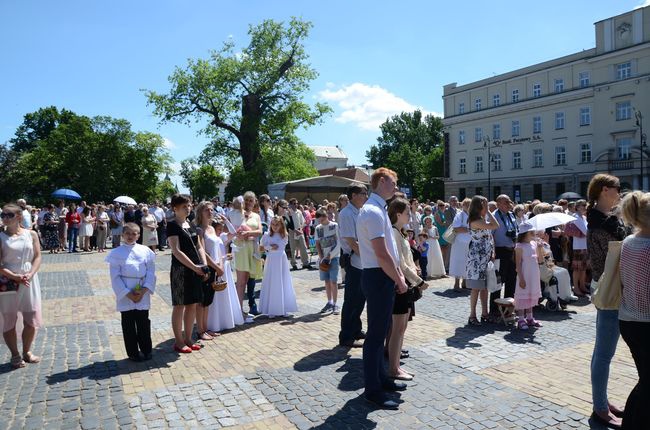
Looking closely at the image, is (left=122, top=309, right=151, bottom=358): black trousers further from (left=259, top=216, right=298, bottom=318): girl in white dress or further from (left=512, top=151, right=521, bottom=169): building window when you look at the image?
(left=512, top=151, right=521, bottom=169): building window

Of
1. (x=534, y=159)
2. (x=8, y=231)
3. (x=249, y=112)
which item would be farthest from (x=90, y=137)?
(x=534, y=159)

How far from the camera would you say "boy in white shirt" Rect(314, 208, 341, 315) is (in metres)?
8.42

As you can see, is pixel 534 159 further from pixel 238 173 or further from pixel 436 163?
pixel 238 173

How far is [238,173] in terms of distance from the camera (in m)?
36.3

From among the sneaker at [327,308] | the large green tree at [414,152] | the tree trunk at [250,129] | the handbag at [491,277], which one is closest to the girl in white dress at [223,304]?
the sneaker at [327,308]

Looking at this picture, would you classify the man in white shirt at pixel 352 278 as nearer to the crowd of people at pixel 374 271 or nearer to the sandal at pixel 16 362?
the crowd of people at pixel 374 271

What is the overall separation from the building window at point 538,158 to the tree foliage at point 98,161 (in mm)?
42069

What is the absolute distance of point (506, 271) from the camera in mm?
7789

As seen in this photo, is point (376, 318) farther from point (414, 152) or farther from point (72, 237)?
point (414, 152)

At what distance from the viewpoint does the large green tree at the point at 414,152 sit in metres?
77.9

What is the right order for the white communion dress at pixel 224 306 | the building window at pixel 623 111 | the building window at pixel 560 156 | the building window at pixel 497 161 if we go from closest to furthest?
the white communion dress at pixel 224 306, the building window at pixel 623 111, the building window at pixel 560 156, the building window at pixel 497 161

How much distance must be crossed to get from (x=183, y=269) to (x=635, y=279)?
16.0ft

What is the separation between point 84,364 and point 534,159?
194ft

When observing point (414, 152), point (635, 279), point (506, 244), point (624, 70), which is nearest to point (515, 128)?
point (624, 70)
